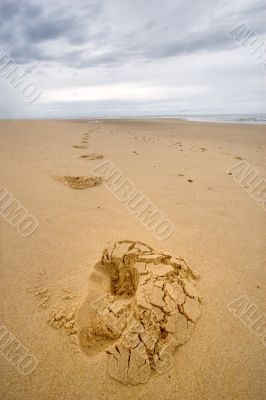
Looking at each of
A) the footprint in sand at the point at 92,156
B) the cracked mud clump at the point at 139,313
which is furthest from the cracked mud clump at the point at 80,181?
the cracked mud clump at the point at 139,313

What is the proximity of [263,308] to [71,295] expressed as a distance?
1.21m

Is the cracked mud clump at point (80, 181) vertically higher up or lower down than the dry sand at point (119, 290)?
higher up

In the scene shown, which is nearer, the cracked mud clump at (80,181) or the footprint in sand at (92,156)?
the cracked mud clump at (80,181)

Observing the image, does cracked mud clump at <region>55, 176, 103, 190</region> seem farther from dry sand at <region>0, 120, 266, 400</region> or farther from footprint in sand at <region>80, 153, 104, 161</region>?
footprint in sand at <region>80, 153, 104, 161</region>

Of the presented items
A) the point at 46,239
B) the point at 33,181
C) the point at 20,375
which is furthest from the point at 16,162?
the point at 20,375

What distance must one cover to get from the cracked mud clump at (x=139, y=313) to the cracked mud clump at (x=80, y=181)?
1.82 m

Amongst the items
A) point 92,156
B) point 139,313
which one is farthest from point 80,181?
point 139,313

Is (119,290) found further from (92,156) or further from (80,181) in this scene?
(92,156)

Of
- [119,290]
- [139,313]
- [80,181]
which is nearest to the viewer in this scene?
[139,313]

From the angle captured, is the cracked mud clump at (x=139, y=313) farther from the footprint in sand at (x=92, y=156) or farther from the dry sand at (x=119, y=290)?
the footprint in sand at (x=92, y=156)

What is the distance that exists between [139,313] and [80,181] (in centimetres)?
249

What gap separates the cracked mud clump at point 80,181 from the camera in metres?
3.49

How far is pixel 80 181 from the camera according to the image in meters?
3.62

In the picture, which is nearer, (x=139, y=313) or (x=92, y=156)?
(x=139, y=313)
